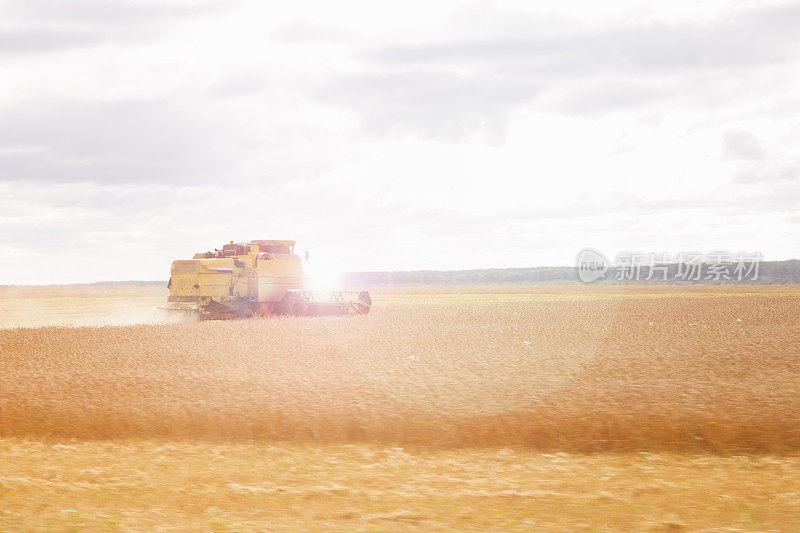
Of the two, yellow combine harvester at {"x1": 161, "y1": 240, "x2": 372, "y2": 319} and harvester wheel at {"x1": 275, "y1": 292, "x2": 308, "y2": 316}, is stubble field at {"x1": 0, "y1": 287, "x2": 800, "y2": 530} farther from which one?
harvester wheel at {"x1": 275, "y1": 292, "x2": 308, "y2": 316}

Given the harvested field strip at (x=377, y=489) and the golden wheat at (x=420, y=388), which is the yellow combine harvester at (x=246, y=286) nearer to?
the golden wheat at (x=420, y=388)

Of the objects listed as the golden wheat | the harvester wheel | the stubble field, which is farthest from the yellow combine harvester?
the stubble field

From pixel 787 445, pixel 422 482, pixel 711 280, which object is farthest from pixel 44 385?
pixel 711 280

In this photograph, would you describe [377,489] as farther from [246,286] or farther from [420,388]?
[246,286]

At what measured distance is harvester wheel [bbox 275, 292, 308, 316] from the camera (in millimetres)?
32969

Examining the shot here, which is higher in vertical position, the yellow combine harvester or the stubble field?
the yellow combine harvester

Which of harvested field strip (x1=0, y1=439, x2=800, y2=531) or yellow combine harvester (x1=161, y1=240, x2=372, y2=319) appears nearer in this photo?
harvested field strip (x1=0, y1=439, x2=800, y2=531)

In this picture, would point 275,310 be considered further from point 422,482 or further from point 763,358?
point 422,482

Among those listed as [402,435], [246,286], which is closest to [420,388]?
[402,435]

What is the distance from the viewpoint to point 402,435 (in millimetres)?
11469

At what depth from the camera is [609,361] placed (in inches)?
673

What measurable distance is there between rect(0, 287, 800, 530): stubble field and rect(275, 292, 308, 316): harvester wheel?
1202 centimetres

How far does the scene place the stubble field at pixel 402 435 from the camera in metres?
7.88

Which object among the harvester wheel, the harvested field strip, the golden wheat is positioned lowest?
the harvested field strip
